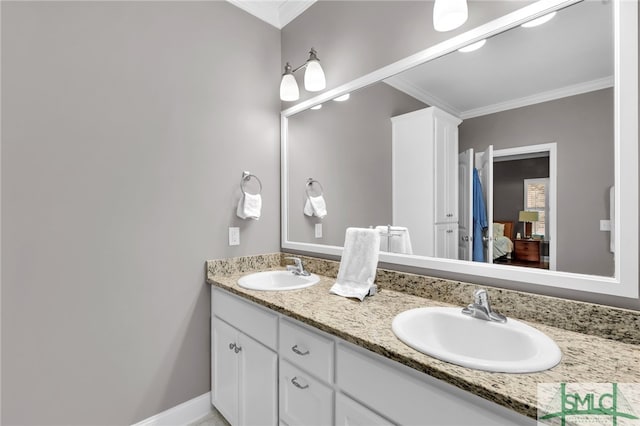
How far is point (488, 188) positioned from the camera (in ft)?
4.10

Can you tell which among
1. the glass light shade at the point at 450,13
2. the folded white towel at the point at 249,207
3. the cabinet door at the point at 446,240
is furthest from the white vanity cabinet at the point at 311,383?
the glass light shade at the point at 450,13

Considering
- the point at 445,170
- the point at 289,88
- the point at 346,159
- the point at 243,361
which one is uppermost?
the point at 289,88

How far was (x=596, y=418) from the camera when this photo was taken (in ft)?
1.95

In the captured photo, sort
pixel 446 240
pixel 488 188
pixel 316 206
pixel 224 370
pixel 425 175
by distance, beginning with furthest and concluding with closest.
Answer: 1. pixel 316 206
2. pixel 224 370
3. pixel 425 175
4. pixel 446 240
5. pixel 488 188

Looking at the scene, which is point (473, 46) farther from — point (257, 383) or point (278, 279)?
point (257, 383)

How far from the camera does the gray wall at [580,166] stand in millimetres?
963

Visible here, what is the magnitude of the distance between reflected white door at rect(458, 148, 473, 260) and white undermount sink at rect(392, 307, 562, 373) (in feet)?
0.88

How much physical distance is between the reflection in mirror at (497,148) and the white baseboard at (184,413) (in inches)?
49.6

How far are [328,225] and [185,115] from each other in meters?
1.07

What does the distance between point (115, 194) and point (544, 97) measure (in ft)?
6.22

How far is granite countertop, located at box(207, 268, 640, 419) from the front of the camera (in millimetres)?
690

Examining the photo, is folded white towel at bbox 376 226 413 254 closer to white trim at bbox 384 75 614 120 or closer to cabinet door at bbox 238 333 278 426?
white trim at bbox 384 75 614 120

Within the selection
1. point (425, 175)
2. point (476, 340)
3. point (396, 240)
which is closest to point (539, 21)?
point (425, 175)

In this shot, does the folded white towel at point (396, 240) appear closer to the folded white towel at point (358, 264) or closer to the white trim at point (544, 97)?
the folded white towel at point (358, 264)
